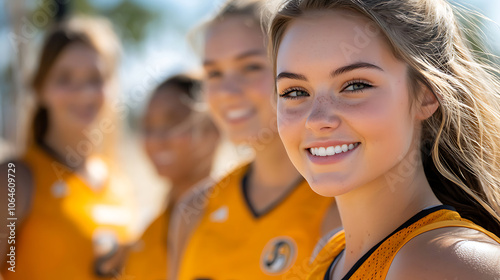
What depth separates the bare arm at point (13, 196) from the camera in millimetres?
3111

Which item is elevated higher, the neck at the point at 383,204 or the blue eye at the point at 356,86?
the blue eye at the point at 356,86

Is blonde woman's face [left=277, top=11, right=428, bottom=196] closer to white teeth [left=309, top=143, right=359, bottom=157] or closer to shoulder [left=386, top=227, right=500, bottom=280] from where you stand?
white teeth [left=309, top=143, right=359, bottom=157]

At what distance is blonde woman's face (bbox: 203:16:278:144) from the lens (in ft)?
8.25

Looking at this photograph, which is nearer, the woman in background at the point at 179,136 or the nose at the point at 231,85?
the nose at the point at 231,85

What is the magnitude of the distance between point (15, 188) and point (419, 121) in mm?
2484

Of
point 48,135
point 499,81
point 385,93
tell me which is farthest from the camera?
point 48,135

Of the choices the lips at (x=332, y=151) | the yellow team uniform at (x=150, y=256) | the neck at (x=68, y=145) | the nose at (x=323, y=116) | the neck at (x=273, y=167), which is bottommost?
the yellow team uniform at (x=150, y=256)

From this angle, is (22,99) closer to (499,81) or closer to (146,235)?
(146,235)

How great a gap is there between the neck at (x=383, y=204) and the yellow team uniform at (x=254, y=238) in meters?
0.61

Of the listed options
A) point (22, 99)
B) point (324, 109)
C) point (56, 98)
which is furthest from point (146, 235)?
point (324, 109)

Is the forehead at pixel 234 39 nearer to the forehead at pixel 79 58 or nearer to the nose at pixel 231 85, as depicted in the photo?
the nose at pixel 231 85

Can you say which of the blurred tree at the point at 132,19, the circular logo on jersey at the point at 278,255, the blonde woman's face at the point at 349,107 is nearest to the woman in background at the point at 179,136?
the circular logo on jersey at the point at 278,255

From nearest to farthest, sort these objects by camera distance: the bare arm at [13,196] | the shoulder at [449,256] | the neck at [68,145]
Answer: the shoulder at [449,256] → the bare arm at [13,196] → the neck at [68,145]

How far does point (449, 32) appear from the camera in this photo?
61.7 inches
